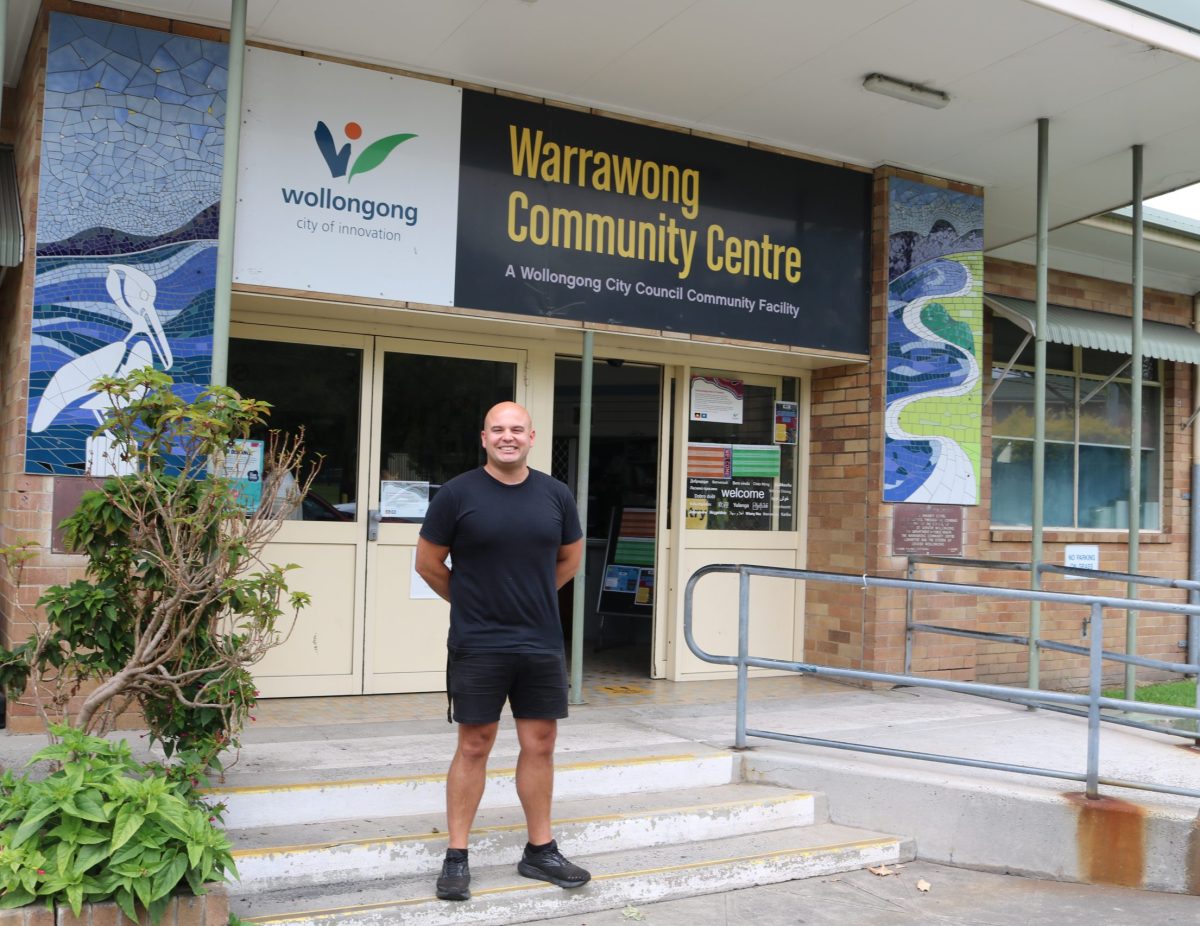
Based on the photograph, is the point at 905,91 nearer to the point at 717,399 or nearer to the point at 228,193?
the point at 717,399

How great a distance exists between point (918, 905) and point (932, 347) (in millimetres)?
4188

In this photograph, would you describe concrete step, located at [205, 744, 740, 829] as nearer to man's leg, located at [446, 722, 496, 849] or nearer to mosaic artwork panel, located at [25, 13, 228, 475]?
man's leg, located at [446, 722, 496, 849]

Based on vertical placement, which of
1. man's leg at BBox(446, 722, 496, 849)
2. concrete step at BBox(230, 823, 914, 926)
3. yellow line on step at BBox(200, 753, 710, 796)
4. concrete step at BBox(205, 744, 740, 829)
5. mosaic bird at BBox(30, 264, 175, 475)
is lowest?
concrete step at BBox(230, 823, 914, 926)

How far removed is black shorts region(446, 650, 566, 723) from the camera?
3830 mm

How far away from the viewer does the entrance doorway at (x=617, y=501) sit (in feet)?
29.1

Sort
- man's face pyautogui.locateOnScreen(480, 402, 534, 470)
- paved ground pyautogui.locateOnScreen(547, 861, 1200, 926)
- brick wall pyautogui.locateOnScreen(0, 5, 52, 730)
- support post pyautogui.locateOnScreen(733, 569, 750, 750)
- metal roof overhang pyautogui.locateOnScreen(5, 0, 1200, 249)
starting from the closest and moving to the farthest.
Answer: man's face pyautogui.locateOnScreen(480, 402, 534, 470)
paved ground pyautogui.locateOnScreen(547, 861, 1200, 926)
brick wall pyautogui.locateOnScreen(0, 5, 52, 730)
support post pyautogui.locateOnScreen(733, 569, 750, 750)
metal roof overhang pyautogui.locateOnScreen(5, 0, 1200, 249)

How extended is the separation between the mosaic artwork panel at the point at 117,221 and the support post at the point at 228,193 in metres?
0.39

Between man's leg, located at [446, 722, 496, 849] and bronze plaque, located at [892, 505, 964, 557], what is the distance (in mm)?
4251

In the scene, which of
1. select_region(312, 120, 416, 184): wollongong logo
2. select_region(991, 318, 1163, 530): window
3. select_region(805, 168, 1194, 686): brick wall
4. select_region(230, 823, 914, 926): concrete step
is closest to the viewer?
select_region(230, 823, 914, 926): concrete step

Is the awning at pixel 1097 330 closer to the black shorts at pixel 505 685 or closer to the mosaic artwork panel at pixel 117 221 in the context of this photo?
the black shorts at pixel 505 685

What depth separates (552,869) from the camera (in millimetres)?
4074

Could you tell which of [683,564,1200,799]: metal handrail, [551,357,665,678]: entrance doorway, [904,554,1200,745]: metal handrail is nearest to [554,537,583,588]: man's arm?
[683,564,1200,799]: metal handrail

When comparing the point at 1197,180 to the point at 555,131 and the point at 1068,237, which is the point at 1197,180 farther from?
the point at 555,131

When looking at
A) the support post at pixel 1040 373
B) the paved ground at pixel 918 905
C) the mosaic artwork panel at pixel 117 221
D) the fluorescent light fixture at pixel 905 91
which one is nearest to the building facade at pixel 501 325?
the mosaic artwork panel at pixel 117 221
